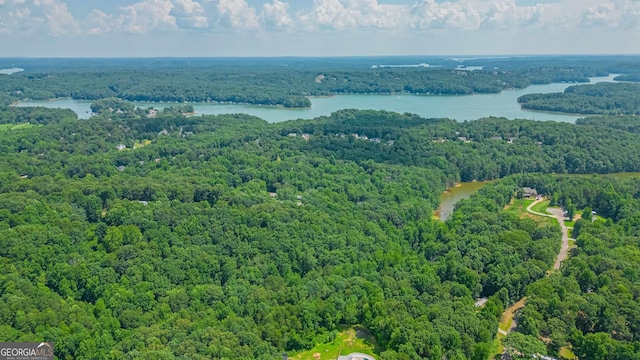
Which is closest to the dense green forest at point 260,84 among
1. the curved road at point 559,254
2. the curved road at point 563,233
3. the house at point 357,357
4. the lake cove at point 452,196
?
the lake cove at point 452,196

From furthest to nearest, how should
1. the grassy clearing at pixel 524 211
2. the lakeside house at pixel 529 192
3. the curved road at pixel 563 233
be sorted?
the lakeside house at pixel 529 192, the grassy clearing at pixel 524 211, the curved road at pixel 563 233

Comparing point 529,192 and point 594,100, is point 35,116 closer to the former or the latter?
point 529,192

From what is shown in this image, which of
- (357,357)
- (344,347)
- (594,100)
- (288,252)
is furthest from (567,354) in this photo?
(594,100)

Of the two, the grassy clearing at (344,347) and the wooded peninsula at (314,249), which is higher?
the wooded peninsula at (314,249)

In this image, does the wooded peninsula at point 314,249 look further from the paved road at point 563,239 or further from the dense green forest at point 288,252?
the paved road at point 563,239

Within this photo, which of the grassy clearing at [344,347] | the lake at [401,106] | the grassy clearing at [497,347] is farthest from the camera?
the lake at [401,106]

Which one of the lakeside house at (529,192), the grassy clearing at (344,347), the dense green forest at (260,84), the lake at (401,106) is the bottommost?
the grassy clearing at (344,347)

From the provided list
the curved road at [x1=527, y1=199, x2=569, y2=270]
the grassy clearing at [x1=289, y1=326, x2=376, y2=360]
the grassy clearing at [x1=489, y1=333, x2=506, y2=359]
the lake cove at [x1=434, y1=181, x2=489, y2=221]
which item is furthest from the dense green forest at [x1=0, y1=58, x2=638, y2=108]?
the grassy clearing at [x1=489, y1=333, x2=506, y2=359]
